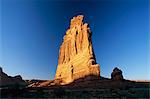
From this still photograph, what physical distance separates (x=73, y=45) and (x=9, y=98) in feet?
264

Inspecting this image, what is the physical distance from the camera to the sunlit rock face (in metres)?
88.2

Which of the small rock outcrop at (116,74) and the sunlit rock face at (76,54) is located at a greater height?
the sunlit rock face at (76,54)

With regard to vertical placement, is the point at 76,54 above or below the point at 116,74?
above

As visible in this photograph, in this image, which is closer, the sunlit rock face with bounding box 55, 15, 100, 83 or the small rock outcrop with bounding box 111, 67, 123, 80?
the small rock outcrop with bounding box 111, 67, 123, 80

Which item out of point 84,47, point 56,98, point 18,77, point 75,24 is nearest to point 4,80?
point 18,77

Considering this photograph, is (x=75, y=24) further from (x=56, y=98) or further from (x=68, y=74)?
(x=56, y=98)

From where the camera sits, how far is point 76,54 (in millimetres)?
104812

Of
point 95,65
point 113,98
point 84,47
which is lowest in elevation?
point 113,98

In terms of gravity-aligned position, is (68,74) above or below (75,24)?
below

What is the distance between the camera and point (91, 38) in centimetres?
9900

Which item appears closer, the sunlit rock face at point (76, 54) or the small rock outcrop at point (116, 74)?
the small rock outcrop at point (116, 74)

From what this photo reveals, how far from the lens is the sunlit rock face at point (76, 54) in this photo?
88.2 metres

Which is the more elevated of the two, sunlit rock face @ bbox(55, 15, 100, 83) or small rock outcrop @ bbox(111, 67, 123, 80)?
sunlit rock face @ bbox(55, 15, 100, 83)

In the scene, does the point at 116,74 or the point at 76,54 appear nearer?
the point at 116,74
